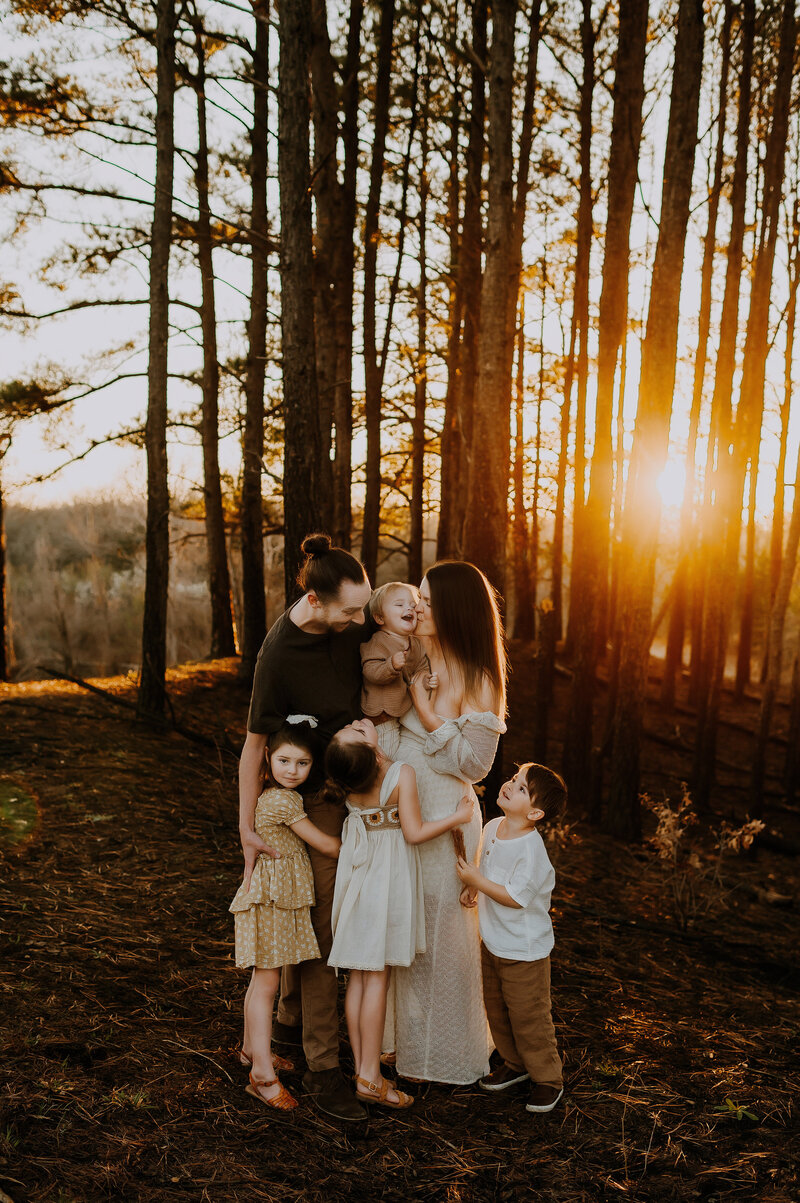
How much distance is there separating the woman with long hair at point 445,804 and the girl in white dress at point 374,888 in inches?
4.4

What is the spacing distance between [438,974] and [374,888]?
0.52 metres

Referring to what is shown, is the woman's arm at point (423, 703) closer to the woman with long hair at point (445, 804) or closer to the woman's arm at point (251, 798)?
the woman with long hair at point (445, 804)

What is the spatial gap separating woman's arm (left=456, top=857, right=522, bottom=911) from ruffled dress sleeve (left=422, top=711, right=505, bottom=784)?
0.41 metres

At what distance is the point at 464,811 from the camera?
3600mm

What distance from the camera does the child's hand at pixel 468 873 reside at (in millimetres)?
3674

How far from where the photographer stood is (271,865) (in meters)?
3.51

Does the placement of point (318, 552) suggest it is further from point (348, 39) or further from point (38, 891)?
point (348, 39)

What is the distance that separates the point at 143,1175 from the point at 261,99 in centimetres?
1306

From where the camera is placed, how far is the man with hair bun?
3449 mm

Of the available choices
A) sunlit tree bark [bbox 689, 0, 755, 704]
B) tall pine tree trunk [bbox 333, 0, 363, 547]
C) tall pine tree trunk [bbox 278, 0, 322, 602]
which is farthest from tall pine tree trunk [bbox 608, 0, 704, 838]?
tall pine tree trunk [bbox 278, 0, 322, 602]

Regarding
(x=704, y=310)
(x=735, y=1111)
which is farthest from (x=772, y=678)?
(x=735, y=1111)

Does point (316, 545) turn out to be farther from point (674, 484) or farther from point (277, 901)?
point (674, 484)

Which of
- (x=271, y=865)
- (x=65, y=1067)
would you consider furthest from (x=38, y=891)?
(x=271, y=865)

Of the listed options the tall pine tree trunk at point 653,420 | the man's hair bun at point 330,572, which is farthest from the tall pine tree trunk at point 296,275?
the tall pine tree trunk at point 653,420
